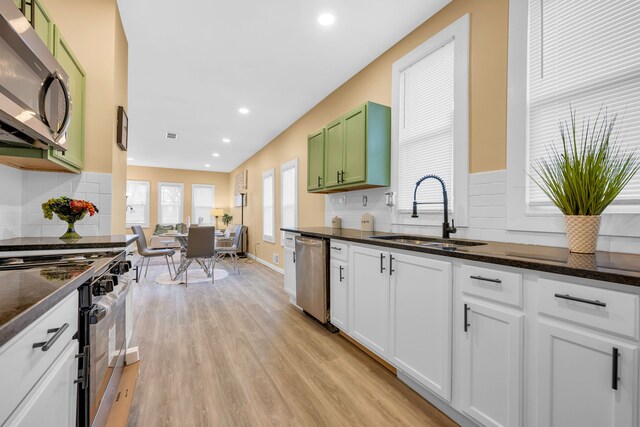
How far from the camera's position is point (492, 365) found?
4.26ft

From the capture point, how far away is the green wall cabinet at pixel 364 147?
2680mm

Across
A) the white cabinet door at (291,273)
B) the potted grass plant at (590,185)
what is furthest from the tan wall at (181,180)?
the potted grass plant at (590,185)

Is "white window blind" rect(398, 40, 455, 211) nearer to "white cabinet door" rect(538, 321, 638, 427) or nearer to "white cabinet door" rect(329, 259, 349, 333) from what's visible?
"white cabinet door" rect(329, 259, 349, 333)

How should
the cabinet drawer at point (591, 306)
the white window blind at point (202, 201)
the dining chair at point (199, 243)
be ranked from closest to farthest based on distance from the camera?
the cabinet drawer at point (591, 306) → the dining chair at point (199, 243) → the white window blind at point (202, 201)

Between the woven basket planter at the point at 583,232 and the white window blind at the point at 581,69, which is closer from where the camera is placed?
the woven basket planter at the point at 583,232

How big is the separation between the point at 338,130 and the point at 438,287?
2.05 metres

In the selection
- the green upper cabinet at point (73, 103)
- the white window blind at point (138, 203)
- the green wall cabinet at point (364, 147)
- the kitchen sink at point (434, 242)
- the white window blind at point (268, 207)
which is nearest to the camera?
the kitchen sink at point (434, 242)

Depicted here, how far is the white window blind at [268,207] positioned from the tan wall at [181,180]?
8.40 feet

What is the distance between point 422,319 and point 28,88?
7.49 feet

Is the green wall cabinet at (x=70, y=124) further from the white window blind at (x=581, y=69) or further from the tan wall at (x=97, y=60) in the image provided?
the white window blind at (x=581, y=69)

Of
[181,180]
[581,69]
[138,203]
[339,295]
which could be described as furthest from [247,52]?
[138,203]

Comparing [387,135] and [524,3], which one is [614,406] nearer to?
[524,3]

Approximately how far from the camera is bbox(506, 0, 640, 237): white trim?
1726 mm

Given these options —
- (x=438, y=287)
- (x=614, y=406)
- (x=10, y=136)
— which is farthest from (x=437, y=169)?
(x=10, y=136)
